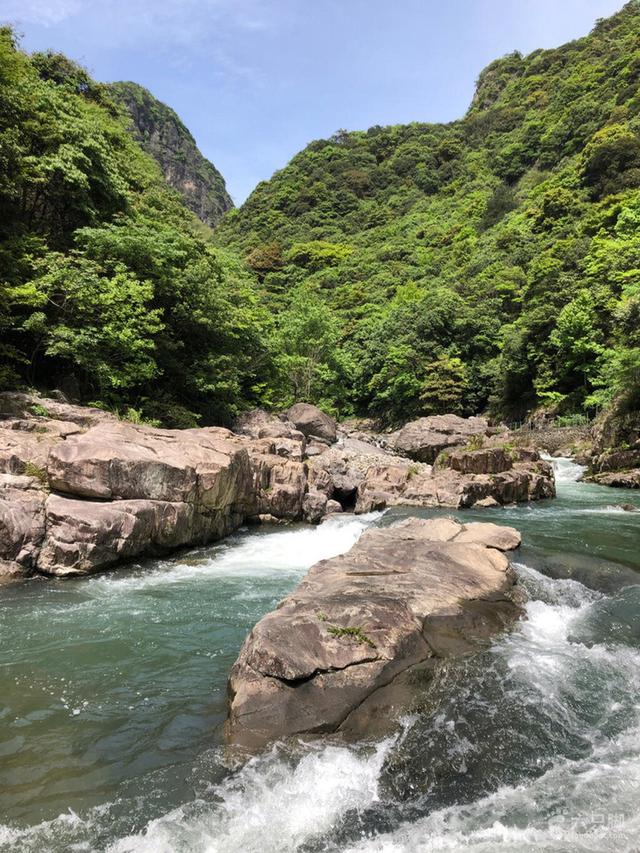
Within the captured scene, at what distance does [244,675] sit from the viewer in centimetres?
564

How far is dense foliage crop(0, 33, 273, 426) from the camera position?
1734 centimetres

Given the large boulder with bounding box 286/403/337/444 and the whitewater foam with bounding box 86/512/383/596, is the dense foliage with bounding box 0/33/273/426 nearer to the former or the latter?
the large boulder with bounding box 286/403/337/444

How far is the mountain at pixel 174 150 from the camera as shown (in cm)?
11125

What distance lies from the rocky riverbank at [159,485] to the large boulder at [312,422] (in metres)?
5.22

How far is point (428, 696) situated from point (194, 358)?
20.8 metres

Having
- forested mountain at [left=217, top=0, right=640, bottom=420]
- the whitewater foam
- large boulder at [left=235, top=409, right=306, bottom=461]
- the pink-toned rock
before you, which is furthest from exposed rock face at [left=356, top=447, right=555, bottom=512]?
the pink-toned rock

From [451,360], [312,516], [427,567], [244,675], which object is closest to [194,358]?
[312,516]

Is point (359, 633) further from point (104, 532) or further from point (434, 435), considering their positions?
point (434, 435)

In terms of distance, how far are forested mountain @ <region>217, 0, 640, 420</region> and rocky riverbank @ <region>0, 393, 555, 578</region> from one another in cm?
1016

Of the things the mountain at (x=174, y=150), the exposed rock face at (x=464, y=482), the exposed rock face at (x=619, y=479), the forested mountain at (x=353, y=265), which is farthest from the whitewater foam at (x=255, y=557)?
the mountain at (x=174, y=150)

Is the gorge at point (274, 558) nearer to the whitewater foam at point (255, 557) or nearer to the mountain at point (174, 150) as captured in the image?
the whitewater foam at point (255, 557)

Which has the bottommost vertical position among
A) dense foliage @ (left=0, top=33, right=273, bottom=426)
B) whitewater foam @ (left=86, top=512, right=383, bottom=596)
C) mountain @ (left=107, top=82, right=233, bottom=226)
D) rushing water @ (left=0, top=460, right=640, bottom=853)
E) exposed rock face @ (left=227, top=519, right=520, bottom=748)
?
whitewater foam @ (left=86, top=512, right=383, bottom=596)

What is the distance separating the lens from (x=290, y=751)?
15.8 ft

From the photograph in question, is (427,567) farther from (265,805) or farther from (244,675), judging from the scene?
(265,805)
